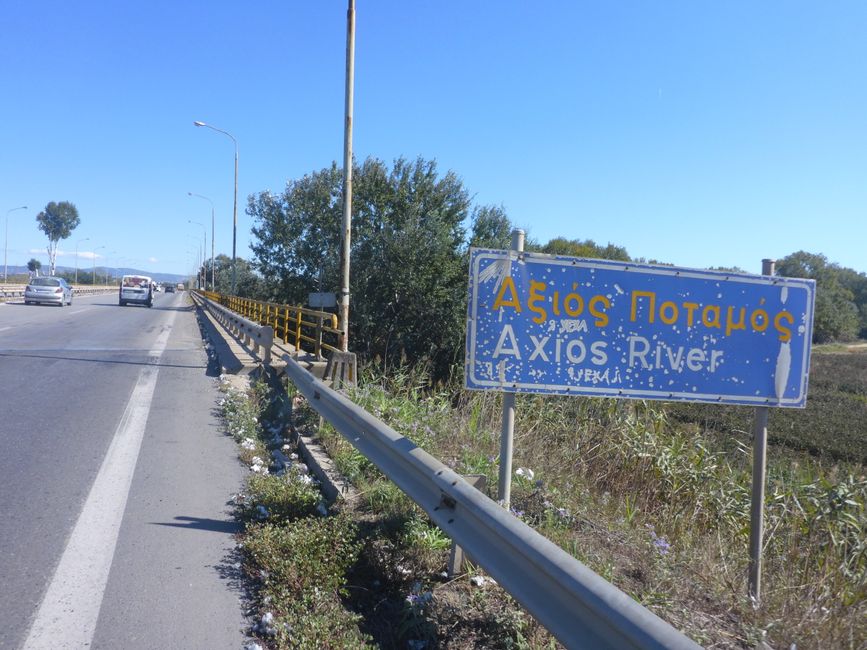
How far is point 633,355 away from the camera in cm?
412

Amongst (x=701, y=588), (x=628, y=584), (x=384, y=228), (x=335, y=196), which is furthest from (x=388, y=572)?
(x=335, y=196)

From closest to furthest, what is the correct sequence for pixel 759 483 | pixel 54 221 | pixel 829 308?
pixel 759 483 → pixel 829 308 → pixel 54 221

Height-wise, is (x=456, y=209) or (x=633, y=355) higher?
(x=456, y=209)

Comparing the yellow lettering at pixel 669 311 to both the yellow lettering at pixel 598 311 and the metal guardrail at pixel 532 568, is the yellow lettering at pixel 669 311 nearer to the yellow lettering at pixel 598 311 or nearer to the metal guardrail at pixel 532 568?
the yellow lettering at pixel 598 311

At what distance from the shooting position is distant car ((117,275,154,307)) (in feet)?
149

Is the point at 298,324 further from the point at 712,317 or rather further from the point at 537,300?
the point at 712,317

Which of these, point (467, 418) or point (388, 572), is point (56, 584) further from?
point (467, 418)

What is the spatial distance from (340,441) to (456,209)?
66.8ft

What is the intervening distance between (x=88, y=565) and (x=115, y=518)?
850mm

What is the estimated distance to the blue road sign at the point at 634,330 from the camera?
390cm

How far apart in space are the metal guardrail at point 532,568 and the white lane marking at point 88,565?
5.62ft

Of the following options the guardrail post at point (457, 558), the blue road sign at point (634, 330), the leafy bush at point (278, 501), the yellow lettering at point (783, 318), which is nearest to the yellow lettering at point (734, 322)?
the blue road sign at point (634, 330)

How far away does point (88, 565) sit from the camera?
4246mm

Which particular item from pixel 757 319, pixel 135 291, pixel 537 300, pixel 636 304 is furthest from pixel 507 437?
pixel 135 291
